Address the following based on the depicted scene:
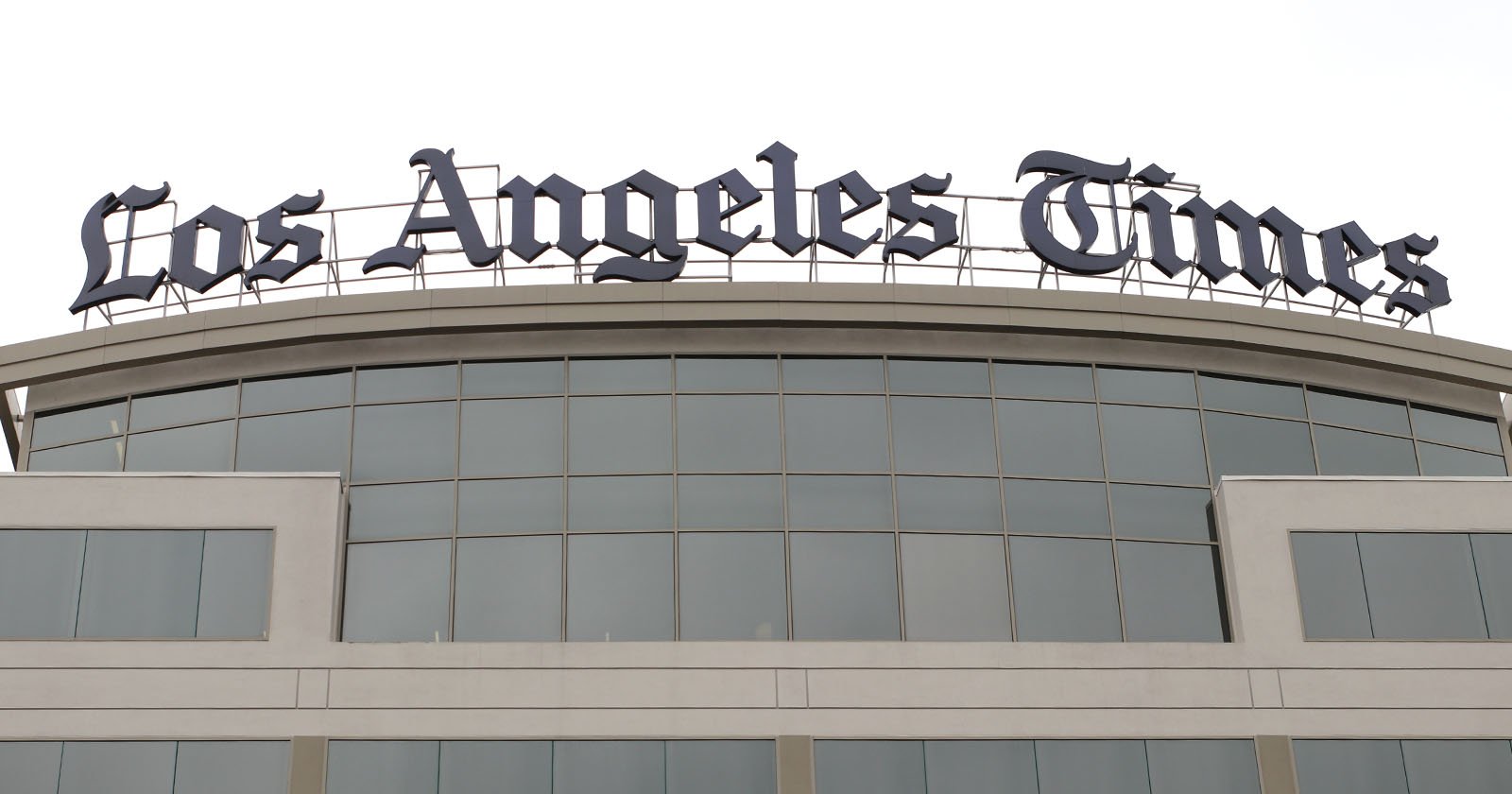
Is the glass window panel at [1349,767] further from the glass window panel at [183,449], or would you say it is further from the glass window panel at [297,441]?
the glass window panel at [183,449]

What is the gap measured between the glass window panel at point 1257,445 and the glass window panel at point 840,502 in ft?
23.2

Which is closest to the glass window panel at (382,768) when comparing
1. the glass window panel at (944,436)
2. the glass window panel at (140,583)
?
the glass window panel at (140,583)

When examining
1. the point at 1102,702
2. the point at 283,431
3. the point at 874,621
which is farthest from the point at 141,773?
the point at 1102,702

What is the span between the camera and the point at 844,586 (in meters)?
36.5

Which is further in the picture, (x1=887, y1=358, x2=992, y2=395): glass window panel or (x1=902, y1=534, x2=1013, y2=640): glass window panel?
(x1=887, y1=358, x2=992, y2=395): glass window panel

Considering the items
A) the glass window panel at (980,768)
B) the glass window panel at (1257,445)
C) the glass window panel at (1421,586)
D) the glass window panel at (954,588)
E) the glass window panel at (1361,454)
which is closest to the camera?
the glass window panel at (980,768)

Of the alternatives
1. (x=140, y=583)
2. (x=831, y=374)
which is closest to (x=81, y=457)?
(x=140, y=583)

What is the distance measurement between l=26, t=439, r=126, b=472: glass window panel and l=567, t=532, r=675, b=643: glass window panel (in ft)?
33.6

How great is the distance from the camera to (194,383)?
1554 inches

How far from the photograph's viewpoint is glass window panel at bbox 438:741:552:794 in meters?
34.2

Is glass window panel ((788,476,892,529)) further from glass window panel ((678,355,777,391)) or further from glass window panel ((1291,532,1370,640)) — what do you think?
glass window panel ((1291,532,1370,640))

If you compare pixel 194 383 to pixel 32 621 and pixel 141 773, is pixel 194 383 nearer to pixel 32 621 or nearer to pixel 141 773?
pixel 32 621

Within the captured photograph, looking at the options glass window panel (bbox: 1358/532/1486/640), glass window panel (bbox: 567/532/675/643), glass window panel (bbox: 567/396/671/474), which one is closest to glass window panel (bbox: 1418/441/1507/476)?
glass window panel (bbox: 1358/532/1486/640)

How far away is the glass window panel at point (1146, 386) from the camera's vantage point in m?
39.2
